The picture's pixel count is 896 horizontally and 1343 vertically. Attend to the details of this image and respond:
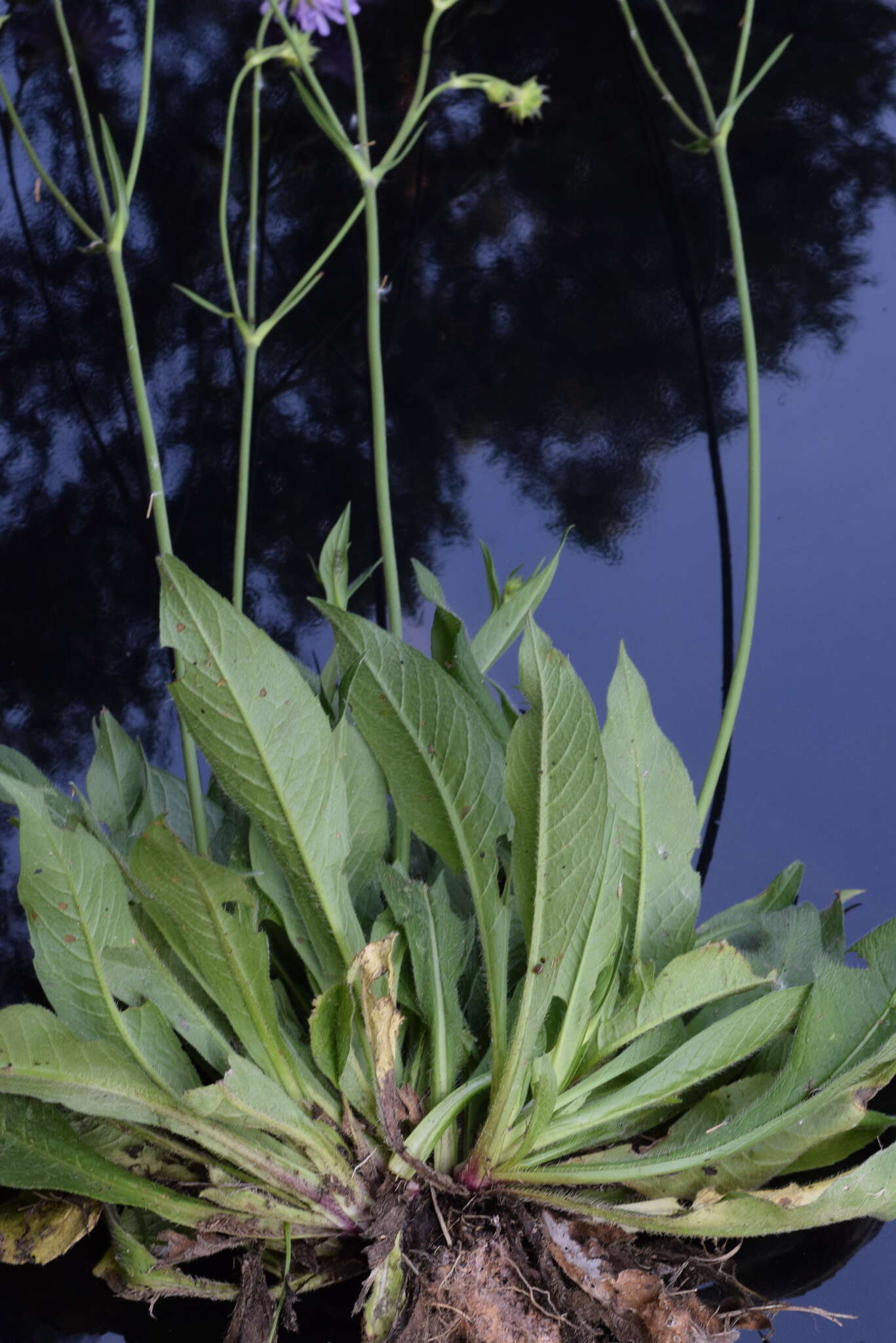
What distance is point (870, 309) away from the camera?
82 centimetres

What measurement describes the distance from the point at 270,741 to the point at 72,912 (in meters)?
0.09

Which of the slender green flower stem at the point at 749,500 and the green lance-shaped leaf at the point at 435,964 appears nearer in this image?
the green lance-shaped leaf at the point at 435,964

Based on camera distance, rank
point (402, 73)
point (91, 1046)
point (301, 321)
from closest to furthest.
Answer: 1. point (91, 1046)
2. point (301, 321)
3. point (402, 73)

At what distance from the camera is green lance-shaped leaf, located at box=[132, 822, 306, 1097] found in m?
0.38

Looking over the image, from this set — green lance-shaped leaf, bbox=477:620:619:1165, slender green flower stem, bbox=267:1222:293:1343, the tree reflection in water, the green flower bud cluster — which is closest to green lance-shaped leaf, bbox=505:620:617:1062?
green lance-shaped leaf, bbox=477:620:619:1165

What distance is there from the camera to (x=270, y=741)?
41 cm

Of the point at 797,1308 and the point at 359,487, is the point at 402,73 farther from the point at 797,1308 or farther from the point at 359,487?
the point at 797,1308

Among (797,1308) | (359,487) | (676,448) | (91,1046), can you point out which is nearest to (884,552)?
(676,448)

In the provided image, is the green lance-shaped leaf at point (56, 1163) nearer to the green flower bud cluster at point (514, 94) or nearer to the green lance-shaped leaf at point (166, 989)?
the green lance-shaped leaf at point (166, 989)

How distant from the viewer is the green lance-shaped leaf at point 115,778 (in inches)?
20.5

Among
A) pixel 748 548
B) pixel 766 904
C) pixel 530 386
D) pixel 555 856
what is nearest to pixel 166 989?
pixel 555 856

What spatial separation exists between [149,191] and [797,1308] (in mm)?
820

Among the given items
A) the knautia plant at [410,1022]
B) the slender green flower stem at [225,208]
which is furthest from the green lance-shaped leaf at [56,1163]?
the slender green flower stem at [225,208]

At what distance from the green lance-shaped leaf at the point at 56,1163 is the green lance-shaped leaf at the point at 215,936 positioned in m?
0.06
